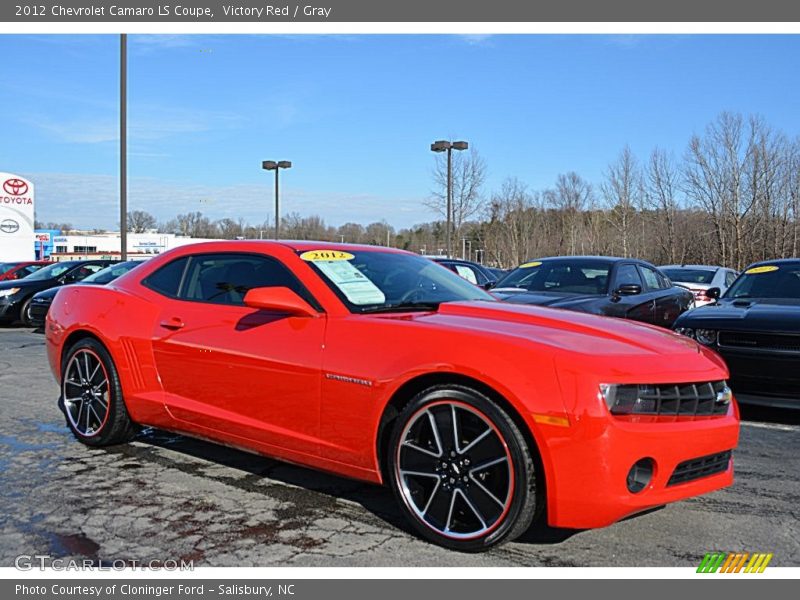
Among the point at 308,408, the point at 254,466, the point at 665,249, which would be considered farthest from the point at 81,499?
the point at 665,249

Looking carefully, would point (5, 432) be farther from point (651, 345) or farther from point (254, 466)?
point (651, 345)

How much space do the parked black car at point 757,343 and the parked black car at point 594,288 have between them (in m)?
1.63

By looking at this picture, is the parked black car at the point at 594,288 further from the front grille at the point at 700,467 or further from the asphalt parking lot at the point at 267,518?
the front grille at the point at 700,467

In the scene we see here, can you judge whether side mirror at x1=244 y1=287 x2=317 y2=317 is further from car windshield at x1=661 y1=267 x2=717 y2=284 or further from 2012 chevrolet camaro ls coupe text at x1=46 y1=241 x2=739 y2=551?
car windshield at x1=661 y1=267 x2=717 y2=284

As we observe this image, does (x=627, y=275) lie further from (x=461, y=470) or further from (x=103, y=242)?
(x=103, y=242)

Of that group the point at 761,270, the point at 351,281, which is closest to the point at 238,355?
Result: the point at 351,281

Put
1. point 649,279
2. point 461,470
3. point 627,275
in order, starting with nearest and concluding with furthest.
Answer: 1. point 461,470
2. point 627,275
3. point 649,279

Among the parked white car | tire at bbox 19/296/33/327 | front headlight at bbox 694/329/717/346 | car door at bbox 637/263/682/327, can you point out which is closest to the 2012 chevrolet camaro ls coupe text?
front headlight at bbox 694/329/717/346

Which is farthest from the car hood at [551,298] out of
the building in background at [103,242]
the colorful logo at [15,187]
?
the building in background at [103,242]

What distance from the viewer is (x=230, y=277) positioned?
14.6ft

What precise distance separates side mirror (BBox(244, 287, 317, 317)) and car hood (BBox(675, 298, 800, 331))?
3934 mm

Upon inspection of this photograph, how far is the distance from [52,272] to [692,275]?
13755 mm

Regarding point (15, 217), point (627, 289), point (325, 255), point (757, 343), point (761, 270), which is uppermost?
point (15, 217)
